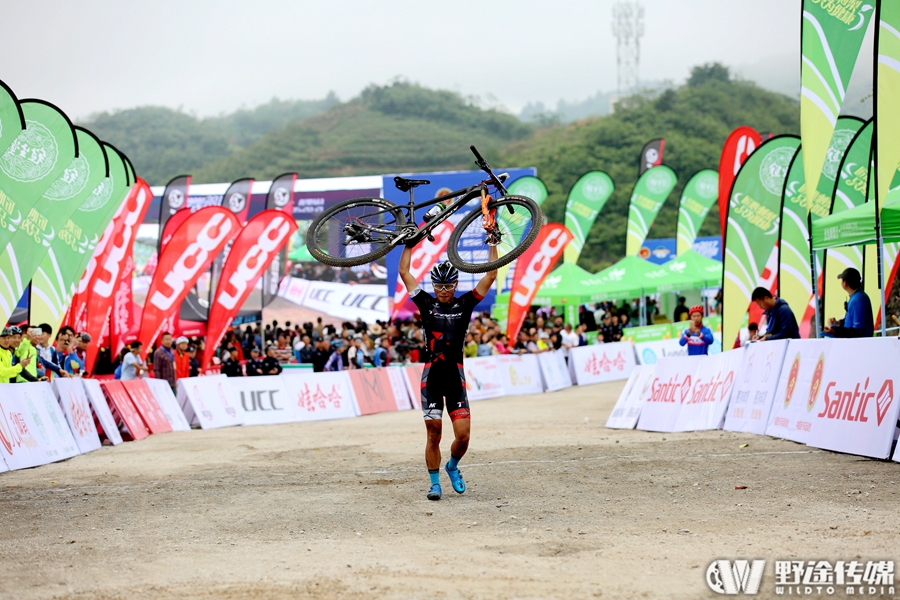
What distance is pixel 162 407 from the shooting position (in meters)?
17.0

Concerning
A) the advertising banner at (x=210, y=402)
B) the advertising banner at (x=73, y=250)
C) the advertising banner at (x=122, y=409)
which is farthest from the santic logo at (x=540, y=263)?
the advertising banner at (x=122, y=409)

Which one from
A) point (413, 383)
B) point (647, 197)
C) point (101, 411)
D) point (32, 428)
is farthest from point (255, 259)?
point (647, 197)

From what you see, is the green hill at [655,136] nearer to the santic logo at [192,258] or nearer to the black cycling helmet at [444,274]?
the santic logo at [192,258]

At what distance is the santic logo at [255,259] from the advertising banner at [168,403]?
2912mm

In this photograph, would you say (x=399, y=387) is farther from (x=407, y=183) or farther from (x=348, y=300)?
(x=348, y=300)

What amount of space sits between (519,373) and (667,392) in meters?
12.1

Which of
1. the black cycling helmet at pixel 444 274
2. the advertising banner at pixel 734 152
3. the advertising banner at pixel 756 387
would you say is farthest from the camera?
the advertising banner at pixel 734 152

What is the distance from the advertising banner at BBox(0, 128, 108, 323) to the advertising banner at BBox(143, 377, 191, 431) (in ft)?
10.3

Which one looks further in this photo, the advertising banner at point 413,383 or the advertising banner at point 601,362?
the advertising banner at point 601,362

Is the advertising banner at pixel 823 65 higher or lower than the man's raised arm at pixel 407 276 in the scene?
higher

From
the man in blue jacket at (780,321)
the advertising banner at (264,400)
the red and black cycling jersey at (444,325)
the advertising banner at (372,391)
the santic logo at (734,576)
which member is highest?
the red and black cycling jersey at (444,325)

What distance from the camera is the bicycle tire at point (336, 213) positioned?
30.9ft

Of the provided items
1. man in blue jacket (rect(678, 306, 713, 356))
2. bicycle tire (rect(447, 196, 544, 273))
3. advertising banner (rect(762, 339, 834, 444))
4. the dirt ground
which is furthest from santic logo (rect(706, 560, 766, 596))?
man in blue jacket (rect(678, 306, 713, 356))

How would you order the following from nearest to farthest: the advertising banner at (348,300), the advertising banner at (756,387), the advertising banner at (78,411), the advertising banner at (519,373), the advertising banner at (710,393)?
the advertising banner at (756,387), the advertising banner at (710,393), the advertising banner at (78,411), the advertising banner at (519,373), the advertising banner at (348,300)
